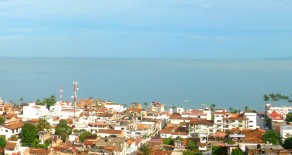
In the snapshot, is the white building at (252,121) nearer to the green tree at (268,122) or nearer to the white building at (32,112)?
the green tree at (268,122)

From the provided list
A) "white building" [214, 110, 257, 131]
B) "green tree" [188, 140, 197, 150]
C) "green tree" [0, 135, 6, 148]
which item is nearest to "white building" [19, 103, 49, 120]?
"green tree" [0, 135, 6, 148]

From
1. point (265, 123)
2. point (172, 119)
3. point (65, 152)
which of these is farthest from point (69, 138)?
point (265, 123)

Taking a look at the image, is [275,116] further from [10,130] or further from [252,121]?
[10,130]

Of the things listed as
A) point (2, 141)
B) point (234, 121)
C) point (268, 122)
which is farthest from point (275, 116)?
point (2, 141)

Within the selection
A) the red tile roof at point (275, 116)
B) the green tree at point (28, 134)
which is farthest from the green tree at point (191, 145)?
the red tile roof at point (275, 116)

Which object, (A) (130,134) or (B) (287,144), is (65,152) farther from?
(B) (287,144)
